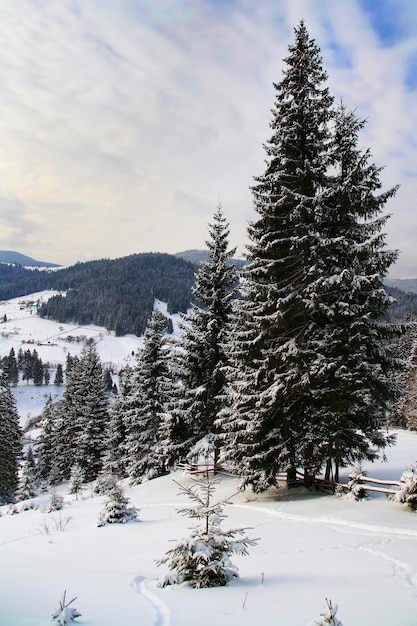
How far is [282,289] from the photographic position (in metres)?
14.6

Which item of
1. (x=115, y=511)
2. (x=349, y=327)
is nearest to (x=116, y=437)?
(x=115, y=511)

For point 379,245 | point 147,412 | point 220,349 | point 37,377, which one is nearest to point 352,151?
point 379,245

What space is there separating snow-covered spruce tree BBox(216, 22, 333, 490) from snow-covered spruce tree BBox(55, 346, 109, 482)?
2759cm

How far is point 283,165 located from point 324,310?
638cm

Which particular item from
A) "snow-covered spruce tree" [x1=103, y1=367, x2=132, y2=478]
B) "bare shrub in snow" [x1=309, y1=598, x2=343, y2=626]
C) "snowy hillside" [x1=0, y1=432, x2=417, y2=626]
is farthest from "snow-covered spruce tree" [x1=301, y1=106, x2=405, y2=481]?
"snow-covered spruce tree" [x1=103, y1=367, x2=132, y2=478]

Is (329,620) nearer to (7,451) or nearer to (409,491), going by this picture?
(409,491)

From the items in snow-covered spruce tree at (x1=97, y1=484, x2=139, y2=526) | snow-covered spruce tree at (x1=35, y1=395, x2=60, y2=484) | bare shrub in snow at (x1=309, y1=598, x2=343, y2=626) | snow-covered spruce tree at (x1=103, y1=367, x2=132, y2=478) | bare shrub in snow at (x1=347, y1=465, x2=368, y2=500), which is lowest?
snow-covered spruce tree at (x1=35, y1=395, x2=60, y2=484)

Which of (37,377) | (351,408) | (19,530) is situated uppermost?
(351,408)

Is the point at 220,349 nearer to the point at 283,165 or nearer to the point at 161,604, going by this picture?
the point at 283,165

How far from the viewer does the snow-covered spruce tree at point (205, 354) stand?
21.1 m

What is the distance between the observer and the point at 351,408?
1345cm

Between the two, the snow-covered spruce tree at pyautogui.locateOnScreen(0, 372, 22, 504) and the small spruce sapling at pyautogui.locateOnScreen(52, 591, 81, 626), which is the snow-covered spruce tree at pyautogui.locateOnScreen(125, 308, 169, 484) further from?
the small spruce sapling at pyautogui.locateOnScreen(52, 591, 81, 626)

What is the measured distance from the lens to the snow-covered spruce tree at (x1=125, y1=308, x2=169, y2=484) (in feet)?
88.3

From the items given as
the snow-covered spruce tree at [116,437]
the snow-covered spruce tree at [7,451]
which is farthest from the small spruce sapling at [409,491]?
the snow-covered spruce tree at [7,451]
